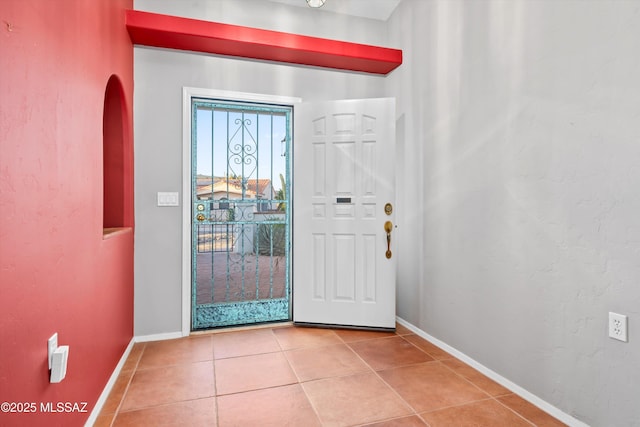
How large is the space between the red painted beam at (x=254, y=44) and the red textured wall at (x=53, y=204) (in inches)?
26.9

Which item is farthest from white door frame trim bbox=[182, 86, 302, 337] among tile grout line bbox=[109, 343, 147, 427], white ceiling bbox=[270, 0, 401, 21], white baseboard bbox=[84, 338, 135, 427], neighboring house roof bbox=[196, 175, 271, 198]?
white ceiling bbox=[270, 0, 401, 21]

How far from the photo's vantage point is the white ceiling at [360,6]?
3.14 m

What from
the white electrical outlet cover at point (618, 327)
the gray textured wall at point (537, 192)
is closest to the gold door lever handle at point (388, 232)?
the gray textured wall at point (537, 192)

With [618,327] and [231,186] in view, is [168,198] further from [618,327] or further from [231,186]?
[618,327]

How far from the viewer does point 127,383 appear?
2076 mm

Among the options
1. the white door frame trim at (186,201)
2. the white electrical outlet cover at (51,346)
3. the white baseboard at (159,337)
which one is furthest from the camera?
the white door frame trim at (186,201)

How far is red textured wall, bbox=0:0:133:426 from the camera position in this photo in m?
0.98

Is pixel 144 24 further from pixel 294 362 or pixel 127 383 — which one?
pixel 294 362

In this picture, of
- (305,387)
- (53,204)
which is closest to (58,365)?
(53,204)

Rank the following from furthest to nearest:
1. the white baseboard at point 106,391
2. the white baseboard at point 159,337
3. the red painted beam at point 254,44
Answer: the white baseboard at point 159,337 → the red painted beam at point 254,44 → the white baseboard at point 106,391

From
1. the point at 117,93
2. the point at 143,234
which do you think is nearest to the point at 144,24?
the point at 117,93

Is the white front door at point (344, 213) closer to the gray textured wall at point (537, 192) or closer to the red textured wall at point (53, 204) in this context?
the gray textured wall at point (537, 192)

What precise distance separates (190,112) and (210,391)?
2156 millimetres

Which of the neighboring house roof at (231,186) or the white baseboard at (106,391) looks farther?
the neighboring house roof at (231,186)
